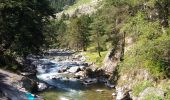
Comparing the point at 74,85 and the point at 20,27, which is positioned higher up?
the point at 20,27

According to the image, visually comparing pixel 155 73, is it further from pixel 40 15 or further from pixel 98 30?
pixel 98 30

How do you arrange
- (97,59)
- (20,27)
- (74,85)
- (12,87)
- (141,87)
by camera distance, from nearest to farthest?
(141,87) < (12,87) < (20,27) < (74,85) < (97,59)

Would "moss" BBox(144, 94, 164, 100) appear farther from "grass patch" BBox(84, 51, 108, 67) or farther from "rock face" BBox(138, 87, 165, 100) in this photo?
"grass patch" BBox(84, 51, 108, 67)

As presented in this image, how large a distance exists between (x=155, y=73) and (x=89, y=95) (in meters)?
11.8

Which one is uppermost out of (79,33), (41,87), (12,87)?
(79,33)

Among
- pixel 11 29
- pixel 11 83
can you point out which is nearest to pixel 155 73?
pixel 11 83

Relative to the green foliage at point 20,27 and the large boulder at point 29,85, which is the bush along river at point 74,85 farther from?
the green foliage at point 20,27

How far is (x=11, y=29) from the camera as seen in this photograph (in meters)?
42.3

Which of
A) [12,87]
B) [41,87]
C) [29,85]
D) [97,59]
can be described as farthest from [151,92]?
[97,59]

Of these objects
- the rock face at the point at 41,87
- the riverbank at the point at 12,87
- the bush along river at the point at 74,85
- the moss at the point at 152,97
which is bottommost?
the bush along river at the point at 74,85

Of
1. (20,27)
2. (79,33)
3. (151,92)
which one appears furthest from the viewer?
(79,33)

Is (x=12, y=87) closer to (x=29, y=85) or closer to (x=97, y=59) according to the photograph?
(x=29, y=85)

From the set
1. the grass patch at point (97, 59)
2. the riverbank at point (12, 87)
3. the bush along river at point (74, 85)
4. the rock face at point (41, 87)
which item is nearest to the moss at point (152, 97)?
the riverbank at point (12, 87)

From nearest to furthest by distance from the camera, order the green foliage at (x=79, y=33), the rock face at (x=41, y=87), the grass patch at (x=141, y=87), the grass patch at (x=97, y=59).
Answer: the grass patch at (x=141, y=87) → the rock face at (x=41, y=87) → the grass patch at (x=97, y=59) → the green foliage at (x=79, y=33)
